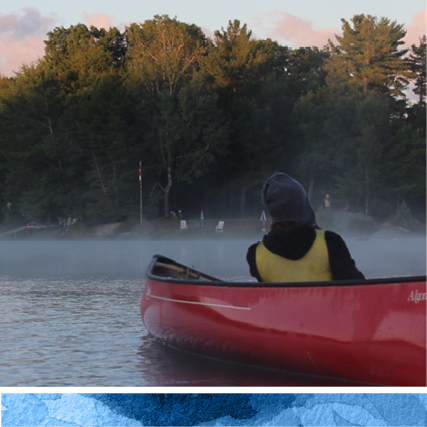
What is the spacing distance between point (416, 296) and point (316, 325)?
0.85 meters

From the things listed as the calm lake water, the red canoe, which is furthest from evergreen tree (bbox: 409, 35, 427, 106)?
the red canoe

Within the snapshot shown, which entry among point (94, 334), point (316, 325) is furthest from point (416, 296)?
point (94, 334)

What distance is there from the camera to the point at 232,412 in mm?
5176

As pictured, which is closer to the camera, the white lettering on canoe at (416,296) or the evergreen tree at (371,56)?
the white lettering on canoe at (416,296)

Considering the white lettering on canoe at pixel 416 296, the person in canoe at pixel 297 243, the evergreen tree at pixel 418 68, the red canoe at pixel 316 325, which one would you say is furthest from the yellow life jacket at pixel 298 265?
the evergreen tree at pixel 418 68

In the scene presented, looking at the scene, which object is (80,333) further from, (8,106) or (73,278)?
(8,106)

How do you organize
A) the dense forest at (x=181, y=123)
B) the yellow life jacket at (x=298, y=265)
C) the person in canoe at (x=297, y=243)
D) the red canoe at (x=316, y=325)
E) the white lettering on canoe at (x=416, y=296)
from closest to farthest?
the white lettering on canoe at (x=416, y=296) → the red canoe at (x=316, y=325) → the person in canoe at (x=297, y=243) → the yellow life jacket at (x=298, y=265) → the dense forest at (x=181, y=123)

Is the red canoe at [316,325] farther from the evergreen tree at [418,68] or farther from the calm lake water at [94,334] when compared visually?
the evergreen tree at [418,68]

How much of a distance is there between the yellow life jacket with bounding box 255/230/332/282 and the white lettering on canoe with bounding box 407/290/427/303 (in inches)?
34.6

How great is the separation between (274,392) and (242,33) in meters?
36.3

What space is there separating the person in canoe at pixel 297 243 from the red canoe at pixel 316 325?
0.81 feet

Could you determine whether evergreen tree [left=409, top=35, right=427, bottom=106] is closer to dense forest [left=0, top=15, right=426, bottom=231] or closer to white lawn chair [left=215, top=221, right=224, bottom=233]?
dense forest [left=0, top=15, right=426, bottom=231]

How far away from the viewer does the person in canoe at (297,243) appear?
6348 mm

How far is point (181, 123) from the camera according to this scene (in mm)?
39031
